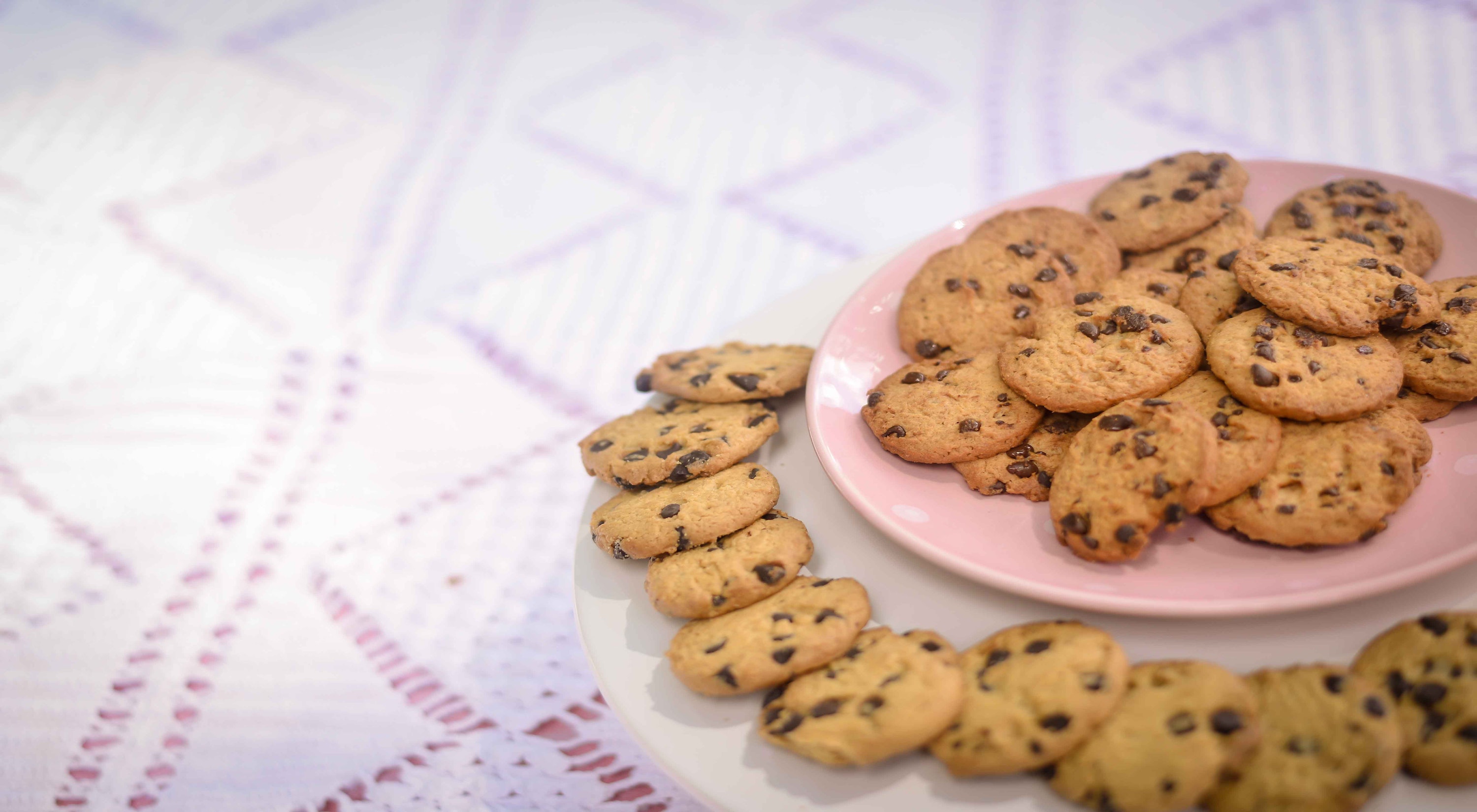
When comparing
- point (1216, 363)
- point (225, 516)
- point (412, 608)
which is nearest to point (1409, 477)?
point (1216, 363)

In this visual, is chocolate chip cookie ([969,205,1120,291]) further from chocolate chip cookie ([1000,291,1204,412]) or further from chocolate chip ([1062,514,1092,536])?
chocolate chip ([1062,514,1092,536])

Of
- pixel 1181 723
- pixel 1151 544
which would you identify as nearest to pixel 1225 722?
pixel 1181 723

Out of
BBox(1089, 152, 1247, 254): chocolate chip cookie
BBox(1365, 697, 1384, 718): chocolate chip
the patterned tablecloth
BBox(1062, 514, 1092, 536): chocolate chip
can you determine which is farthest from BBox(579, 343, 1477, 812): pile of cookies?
the patterned tablecloth

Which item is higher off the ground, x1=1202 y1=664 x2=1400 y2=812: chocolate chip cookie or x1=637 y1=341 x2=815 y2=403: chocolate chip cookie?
x1=637 y1=341 x2=815 y2=403: chocolate chip cookie

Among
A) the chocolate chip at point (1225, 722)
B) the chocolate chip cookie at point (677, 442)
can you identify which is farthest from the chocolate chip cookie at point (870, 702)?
the chocolate chip cookie at point (677, 442)

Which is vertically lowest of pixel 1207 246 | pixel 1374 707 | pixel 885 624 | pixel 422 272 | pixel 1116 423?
pixel 422 272

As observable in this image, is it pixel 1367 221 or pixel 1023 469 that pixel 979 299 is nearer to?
pixel 1023 469

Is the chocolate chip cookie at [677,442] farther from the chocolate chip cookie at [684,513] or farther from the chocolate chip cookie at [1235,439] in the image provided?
the chocolate chip cookie at [1235,439]
